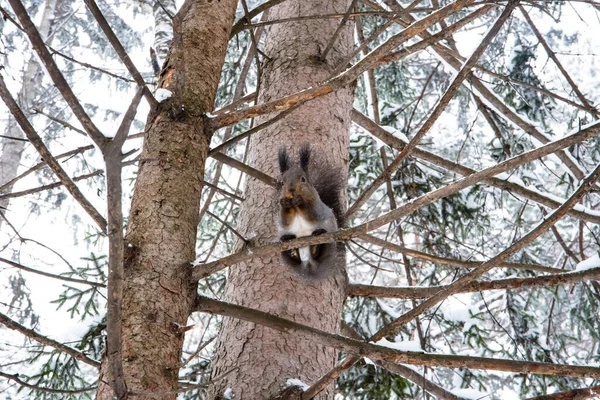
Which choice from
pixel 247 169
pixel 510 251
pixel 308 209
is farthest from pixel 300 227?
pixel 510 251

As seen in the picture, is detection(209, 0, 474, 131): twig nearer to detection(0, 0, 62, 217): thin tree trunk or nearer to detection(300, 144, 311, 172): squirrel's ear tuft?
detection(300, 144, 311, 172): squirrel's ear tuft

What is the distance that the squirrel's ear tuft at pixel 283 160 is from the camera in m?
2.02

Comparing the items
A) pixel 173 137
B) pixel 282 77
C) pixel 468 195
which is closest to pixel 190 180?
pixel 173 137

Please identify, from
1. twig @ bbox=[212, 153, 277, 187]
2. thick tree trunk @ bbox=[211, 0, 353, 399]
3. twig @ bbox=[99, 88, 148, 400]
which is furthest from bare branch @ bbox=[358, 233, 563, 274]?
twig @ bbox=[99, 88, 148, 400]

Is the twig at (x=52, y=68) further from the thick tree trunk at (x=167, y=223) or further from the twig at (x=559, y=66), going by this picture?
the twig at (x=559, y=66)

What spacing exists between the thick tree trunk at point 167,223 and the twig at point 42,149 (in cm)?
23

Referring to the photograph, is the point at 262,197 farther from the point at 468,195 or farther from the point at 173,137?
the point at 468,195

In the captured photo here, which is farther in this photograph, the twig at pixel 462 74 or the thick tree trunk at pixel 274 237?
the thick tree trunk at pixel 274 237

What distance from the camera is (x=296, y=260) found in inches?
77.0

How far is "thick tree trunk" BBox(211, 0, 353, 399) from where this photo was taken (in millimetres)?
1609

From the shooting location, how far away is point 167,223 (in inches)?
53.1

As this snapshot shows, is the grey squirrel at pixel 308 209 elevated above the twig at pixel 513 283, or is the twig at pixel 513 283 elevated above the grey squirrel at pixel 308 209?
the grey squirrel at pixel 308 209

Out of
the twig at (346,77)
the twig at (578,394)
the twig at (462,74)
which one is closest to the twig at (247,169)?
the twig at (346,77)

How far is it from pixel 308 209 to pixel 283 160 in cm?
20
